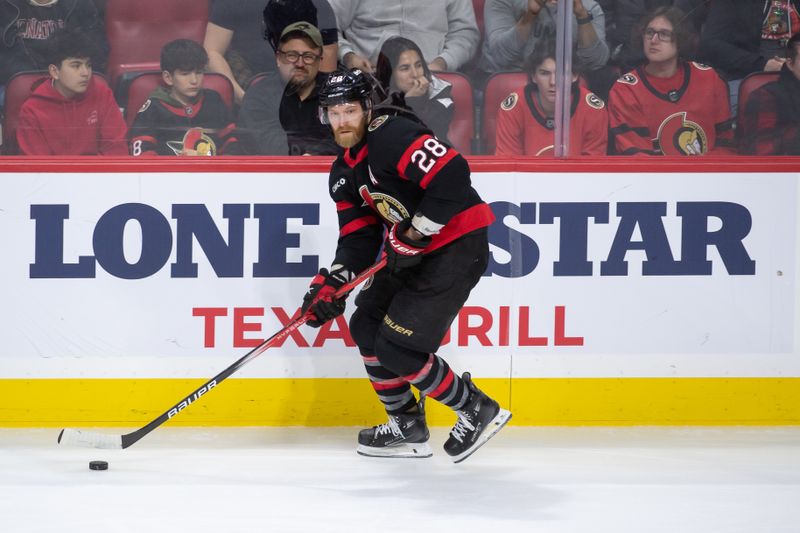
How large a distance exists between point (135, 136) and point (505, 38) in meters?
1.29

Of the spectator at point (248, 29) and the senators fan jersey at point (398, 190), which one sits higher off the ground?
the spectator at point (248, 29)

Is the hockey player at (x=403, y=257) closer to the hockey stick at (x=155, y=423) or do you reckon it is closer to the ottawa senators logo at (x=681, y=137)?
the hockey stick at (x=155, y=423)

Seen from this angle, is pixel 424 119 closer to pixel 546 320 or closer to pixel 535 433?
pixel 546 320

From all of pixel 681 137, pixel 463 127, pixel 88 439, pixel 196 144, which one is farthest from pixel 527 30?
pixel 88 439

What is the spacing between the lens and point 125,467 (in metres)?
3.20

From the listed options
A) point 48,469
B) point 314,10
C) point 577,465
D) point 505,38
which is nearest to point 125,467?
point 48,469

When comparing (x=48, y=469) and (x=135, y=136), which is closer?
(x=48, y=469)

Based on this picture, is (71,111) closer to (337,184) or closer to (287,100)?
(287,100)

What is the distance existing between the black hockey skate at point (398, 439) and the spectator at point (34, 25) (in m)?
1.52

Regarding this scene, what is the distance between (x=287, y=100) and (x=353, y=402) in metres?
1.05

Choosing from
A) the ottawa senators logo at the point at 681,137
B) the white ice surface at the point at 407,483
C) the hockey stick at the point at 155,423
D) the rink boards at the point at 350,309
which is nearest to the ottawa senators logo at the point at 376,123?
the hockey stick at the point at 155,423

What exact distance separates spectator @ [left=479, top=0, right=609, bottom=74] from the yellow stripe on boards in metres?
1.10

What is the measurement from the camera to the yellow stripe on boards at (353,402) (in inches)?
143

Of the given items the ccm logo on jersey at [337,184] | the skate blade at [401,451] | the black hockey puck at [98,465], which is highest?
the ccm logo on jersey at [337,184]
